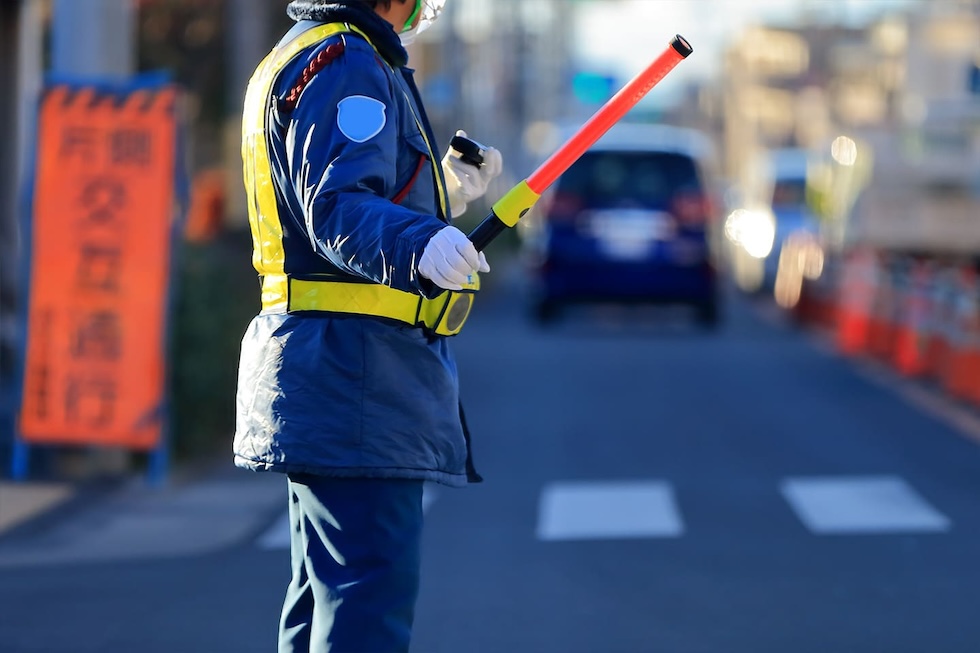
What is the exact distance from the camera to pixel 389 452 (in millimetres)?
3658

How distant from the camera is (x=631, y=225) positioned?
61.3ft

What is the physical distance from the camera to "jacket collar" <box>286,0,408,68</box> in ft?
12.1

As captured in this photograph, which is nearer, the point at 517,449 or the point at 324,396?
the point at 324,396

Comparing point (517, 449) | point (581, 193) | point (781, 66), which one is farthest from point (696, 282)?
point (781, 66)

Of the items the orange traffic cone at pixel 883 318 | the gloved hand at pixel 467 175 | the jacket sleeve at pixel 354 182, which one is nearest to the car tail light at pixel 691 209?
the orange traffic cone at pixel 883 318

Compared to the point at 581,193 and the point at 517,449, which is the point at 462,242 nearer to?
the point at 517,449

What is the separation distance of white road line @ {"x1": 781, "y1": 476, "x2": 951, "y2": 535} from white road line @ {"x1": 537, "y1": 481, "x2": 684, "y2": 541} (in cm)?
58

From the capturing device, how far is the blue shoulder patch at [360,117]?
349cm

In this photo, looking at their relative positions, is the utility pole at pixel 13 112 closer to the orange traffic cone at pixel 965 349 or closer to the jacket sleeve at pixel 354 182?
the orange traffic cone at pixel 965 349

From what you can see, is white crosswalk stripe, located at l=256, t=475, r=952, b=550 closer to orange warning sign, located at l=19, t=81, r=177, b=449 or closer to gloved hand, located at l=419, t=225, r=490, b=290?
orange warning sign, located at l=19, t=81, r=177, b=449

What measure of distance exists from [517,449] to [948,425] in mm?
2833

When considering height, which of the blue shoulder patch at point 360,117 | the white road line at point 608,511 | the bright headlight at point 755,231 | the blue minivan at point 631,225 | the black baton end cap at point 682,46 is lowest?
the bright headlight at point 755,231

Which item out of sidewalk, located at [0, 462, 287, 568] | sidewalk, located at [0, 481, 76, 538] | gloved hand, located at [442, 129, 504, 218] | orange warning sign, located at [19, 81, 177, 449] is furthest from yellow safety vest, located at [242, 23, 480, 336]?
orange warning sign, located at [19, 81, 177, 449]

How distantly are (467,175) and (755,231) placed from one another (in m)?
26.3
